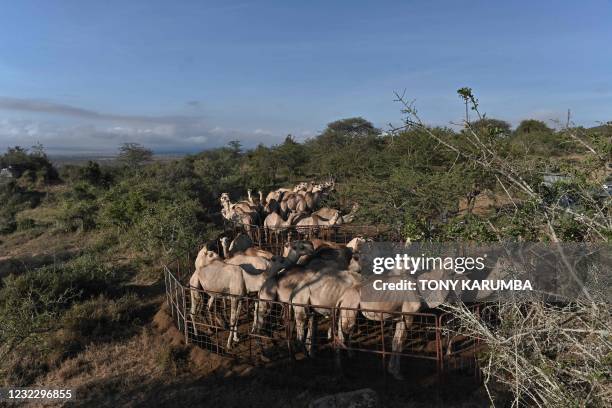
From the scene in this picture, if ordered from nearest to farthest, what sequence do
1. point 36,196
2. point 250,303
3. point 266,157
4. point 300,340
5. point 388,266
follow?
point 300,340, point 388,266, point 250,303, point 36,196, point 266,157

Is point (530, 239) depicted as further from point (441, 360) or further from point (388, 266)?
point (388, 266)

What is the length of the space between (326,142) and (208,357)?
2890 cm

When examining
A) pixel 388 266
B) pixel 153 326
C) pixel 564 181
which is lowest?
pixel 153 326

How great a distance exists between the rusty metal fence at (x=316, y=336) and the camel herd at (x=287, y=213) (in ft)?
15.7

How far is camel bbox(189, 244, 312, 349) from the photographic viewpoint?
7.75 metres

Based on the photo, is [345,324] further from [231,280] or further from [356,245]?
[356,245]

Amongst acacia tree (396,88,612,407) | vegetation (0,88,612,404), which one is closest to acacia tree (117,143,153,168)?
vegetation (0,88,612,404)

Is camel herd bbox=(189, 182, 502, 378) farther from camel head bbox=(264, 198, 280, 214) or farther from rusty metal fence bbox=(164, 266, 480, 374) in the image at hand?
camel head bbox=(264, 198, 280, 214)

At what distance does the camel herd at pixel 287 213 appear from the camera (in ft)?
43.8

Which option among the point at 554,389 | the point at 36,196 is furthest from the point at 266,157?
the point at 554,389

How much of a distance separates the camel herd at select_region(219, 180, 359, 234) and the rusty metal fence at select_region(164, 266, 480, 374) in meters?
4.80

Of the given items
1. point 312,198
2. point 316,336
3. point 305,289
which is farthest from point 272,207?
point 305,289

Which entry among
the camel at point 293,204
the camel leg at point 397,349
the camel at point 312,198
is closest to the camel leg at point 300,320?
the camel leg at point 397,349

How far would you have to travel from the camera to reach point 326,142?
115ft
